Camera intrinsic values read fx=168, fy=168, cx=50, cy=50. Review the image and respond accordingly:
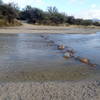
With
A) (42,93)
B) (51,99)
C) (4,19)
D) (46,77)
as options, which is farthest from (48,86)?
(4,19)

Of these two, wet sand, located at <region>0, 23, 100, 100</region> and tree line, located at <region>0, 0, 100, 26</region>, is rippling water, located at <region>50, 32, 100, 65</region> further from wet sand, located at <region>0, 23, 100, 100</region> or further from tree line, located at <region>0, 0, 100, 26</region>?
tree line, located at <region>0, 0, 100, 26</region>

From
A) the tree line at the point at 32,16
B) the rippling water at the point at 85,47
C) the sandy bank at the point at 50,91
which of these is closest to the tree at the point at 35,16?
the tree line at the point at 32,16

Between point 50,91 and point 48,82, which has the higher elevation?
point 50,91

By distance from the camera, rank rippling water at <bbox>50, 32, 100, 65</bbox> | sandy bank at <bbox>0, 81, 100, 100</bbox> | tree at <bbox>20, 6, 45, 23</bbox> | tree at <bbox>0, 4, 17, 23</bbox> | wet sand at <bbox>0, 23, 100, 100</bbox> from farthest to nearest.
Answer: tree at <bbox>20, 6, 45, 23</bbox> → tree at <bbox>0, 4, 17, 23</bbox> → rippling water at <bbox>50, 32, 100, 65</bbox> → wet sand at <bbox>0, 23, 100, 100</bbox> → sandy bank at <bbox>0, 81, 100, 100</bbox>

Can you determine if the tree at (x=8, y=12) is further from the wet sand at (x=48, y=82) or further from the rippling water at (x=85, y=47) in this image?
the wet sand at (x=48, y=82)

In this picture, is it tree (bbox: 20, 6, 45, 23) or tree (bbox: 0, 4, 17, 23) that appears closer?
tree (bbox: 0, 4, 17, 23)

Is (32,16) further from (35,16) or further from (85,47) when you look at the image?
(85,47)

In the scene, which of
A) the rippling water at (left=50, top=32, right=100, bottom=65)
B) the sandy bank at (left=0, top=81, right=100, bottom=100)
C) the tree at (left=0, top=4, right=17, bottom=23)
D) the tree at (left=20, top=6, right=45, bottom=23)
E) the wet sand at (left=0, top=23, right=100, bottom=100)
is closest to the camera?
the sandy bank at (left=0, top=81, right=100, bottom=100)

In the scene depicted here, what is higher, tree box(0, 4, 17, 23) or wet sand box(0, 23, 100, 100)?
tree box(0, 4, 17, 23)

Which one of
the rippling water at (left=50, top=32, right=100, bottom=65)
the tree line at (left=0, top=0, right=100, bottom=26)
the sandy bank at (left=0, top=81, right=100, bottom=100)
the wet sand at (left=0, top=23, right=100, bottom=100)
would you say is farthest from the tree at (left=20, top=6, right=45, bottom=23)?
the sandy bank at (left=0, top=81, right=100, bottom=100)

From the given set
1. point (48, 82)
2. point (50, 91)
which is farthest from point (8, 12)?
point (50, 91)

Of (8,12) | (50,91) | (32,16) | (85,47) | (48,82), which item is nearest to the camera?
(50,91)

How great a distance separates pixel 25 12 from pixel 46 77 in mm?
73699

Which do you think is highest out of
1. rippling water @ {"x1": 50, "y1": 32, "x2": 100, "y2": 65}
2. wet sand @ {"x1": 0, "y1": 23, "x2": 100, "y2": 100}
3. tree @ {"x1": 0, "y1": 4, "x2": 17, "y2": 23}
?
tree @ {"x1": 0, "y1": 4, "x2": 17, "y2": 23}
